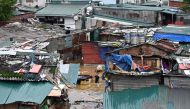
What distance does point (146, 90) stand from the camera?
1553cm

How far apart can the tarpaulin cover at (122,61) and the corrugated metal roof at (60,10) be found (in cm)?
1973

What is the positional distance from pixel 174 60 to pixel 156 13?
21.6 meters

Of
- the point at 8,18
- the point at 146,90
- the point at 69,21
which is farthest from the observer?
the point at 69,21

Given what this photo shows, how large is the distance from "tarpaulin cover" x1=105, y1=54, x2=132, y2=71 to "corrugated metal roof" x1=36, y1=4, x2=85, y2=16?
19.7 metres

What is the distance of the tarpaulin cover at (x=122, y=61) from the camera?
16.0 m

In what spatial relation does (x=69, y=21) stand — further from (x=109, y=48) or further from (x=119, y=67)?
(x=119, y=67)

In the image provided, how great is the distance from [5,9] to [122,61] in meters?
19.3

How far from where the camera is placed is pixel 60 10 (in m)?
37.3

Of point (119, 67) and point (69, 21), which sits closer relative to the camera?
point (119, 67)

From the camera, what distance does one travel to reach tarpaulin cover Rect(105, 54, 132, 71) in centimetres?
1605

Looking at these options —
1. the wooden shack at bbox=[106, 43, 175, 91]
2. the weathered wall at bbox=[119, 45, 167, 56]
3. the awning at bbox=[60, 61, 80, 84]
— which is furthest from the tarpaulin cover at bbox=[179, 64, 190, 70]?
the awning at bbox=[60, 61, 80, 84]

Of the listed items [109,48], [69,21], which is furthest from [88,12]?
[109,48]

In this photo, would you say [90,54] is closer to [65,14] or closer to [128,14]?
[65,14]

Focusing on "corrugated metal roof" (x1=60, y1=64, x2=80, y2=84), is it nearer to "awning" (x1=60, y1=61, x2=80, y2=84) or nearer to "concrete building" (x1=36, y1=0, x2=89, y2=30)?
"awning" (x1=60, y1=61, x2=80, y2=84)
